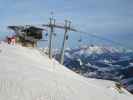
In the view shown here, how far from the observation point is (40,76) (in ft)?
121

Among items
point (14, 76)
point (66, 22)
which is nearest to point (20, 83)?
point (14, 76)

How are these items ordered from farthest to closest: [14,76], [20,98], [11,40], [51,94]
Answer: [11,40] < [14,76] < [51,94] < [20,98]

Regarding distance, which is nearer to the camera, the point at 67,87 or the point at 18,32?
the point at 67,87

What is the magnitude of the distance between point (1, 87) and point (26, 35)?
43225mm

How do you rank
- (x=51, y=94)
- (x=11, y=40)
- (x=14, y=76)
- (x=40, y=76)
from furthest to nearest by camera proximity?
(x=11, y=40)
(x=40, y=76)
(x=14, y=76)
(x=51, y=94)

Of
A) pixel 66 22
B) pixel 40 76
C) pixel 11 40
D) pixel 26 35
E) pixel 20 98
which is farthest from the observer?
pixel 66 22

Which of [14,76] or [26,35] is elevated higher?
[14,76]

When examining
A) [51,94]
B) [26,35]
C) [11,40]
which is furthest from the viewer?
[26,35]

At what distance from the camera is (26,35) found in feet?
243

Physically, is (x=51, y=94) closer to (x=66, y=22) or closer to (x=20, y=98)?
(x=20, y=98)

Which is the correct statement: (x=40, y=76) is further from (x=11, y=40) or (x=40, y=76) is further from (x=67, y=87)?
(x=11, y=40)

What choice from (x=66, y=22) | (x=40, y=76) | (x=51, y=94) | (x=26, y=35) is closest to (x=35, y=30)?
(x=26, y=35)

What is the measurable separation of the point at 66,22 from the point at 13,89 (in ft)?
171

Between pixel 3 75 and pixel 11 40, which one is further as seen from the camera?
pixel 11 40
